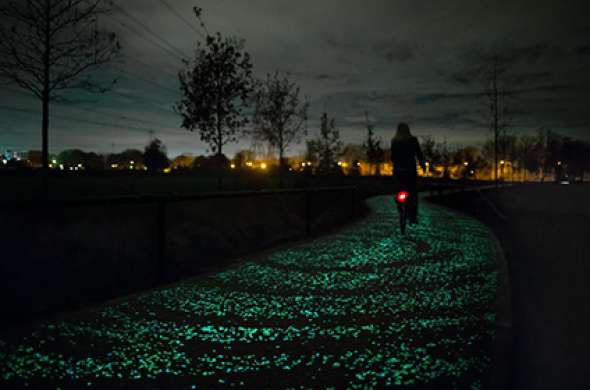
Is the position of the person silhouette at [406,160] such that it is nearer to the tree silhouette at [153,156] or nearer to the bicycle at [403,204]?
the bicycle at [403,204]

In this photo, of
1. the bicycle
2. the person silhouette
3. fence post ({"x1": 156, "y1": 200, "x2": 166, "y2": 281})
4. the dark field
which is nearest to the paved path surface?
the dark field

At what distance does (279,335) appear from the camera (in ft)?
9.57

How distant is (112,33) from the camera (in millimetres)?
15953

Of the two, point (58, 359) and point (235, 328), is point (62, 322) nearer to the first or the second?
point (58, 359)

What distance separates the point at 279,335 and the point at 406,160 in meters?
6.45

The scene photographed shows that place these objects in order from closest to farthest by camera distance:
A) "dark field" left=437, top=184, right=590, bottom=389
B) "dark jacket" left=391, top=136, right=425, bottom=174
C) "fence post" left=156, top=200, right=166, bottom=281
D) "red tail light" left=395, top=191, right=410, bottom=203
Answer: "dark field" left=437, top=184, right=590, bottom=389 < "fence post" left=156, top=200, right=166, bottom=281 < "dark jacket" left=391, top=136, right=425, bottom=174 < "red tail light" left=395, top=191, right=410, bottom=203

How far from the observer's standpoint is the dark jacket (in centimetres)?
845

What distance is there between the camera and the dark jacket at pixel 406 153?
8453 millimetres

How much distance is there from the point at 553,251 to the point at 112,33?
17.1m

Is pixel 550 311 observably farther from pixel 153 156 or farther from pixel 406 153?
pixel 153 156

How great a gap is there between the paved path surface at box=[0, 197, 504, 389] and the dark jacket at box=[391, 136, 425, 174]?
378cm

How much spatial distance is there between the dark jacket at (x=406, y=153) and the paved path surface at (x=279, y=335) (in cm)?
378

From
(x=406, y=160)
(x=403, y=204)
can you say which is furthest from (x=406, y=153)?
(x=403, y=204)

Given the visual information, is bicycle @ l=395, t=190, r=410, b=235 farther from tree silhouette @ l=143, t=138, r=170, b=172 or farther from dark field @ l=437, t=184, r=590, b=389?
tree silhouette @ l=143, t=138, r=170, b=172
